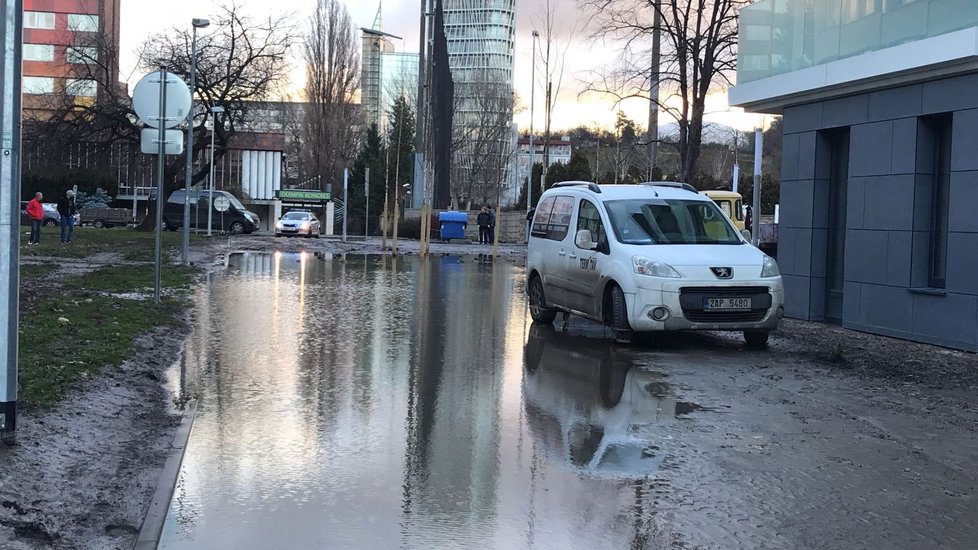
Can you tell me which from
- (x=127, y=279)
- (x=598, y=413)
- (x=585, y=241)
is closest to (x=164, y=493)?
(x=598, y=413)

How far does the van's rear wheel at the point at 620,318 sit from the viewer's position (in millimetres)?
12172

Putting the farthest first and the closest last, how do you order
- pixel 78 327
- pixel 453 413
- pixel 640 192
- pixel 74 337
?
pixel 640 192 → pixel 78 327 → pixel 74 337 → pixel 453 413

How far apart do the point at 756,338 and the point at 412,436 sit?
257 inches

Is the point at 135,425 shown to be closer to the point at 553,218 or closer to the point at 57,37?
the point at 553,218

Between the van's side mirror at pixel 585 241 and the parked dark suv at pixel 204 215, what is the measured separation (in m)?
43.0

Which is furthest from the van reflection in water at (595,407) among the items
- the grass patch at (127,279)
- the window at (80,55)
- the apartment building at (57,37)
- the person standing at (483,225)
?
the apartment building at (57,37)

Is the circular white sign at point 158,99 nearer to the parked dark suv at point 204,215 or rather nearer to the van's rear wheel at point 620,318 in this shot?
the van's rear wheel at point 620,318

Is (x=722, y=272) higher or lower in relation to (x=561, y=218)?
lower

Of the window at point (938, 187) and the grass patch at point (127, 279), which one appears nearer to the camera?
the window at point (938, 187)

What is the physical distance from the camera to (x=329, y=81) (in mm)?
76250

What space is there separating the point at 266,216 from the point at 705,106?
57.2 m

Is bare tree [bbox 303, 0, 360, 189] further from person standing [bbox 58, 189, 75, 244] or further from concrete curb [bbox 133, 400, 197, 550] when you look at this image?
concrete curb [bbox 133, 400, 197, 550]

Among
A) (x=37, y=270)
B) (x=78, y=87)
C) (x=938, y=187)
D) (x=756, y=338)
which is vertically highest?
(x=78, y=87)

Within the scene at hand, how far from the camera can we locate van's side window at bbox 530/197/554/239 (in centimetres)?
1524
